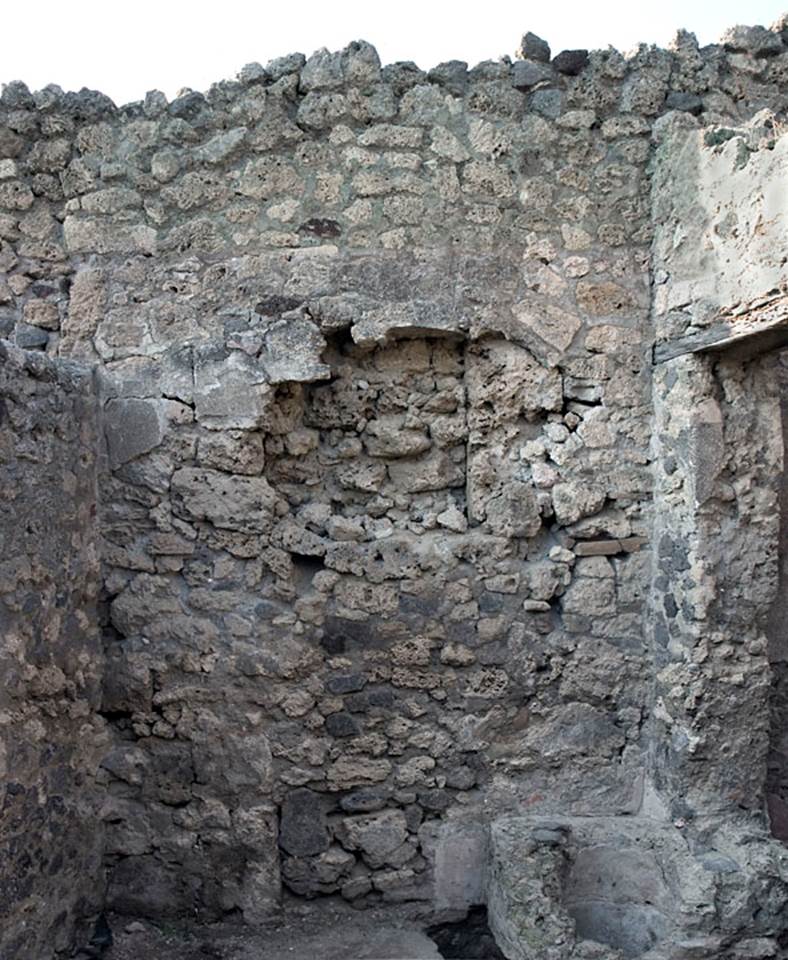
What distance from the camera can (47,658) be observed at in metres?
3.14

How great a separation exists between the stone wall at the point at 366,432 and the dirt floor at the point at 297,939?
10cm

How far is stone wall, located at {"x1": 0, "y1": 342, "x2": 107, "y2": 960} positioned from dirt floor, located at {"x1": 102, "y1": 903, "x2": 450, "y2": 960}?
22 cm

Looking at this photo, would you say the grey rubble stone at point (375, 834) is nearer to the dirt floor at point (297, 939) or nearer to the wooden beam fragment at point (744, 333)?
the dirt floor at point (297, 939)

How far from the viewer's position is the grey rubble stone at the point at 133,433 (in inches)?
138

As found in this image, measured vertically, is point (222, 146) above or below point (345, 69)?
below

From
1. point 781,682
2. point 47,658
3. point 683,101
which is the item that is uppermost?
point 683,101

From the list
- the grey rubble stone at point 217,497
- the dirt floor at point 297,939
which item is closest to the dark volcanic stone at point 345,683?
the grey rubble stone at point 217,497

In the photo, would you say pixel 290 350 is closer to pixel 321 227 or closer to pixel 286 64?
pixel 321 227

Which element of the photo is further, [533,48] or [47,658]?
[533,48]

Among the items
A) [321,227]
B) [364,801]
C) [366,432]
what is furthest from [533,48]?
[364,801]

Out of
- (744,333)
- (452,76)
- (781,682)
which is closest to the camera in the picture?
(744,333)

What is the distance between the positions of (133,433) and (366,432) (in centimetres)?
91

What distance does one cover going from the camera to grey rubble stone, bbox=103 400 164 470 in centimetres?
352

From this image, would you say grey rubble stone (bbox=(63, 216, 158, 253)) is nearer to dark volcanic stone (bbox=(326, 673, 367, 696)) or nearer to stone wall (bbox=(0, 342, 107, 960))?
stone wall (bbox=(0, 342, 107, 960))
